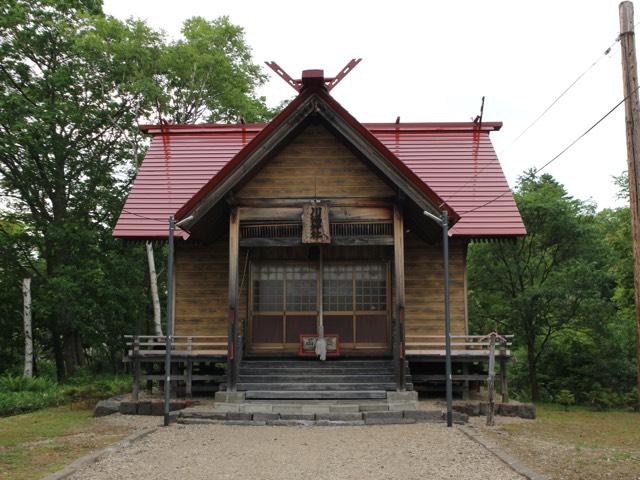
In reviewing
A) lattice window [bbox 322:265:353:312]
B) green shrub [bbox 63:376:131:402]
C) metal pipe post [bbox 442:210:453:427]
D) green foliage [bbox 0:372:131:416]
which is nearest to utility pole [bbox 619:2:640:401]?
metal pipe post [bbox 442:210:453:427]

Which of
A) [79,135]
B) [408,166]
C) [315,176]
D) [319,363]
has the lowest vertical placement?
[319,363]

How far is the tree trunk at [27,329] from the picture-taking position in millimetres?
21828

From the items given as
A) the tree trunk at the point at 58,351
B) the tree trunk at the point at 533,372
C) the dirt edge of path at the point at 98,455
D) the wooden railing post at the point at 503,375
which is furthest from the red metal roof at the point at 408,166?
the tree trunk at the point at 58,351

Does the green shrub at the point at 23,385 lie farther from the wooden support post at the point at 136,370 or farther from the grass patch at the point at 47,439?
the wooden support post at the point at 136,370

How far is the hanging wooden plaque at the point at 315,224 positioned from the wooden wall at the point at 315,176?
54 centimetres

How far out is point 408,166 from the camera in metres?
18.0

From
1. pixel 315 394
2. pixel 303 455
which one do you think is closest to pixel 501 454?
pixel 303 455

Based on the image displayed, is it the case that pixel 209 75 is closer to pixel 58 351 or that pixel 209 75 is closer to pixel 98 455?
pixel 58 351

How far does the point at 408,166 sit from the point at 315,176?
465 centimetres

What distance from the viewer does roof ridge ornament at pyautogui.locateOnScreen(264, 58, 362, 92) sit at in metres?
12.9

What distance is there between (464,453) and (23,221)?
22437 millimetres

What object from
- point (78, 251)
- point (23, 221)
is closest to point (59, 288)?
point (78, 251)

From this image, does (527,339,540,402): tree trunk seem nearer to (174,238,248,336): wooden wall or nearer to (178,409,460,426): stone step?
(178,409,460,426): stone step

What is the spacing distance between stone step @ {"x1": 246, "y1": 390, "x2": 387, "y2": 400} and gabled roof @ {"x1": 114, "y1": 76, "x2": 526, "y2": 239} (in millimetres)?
4827
